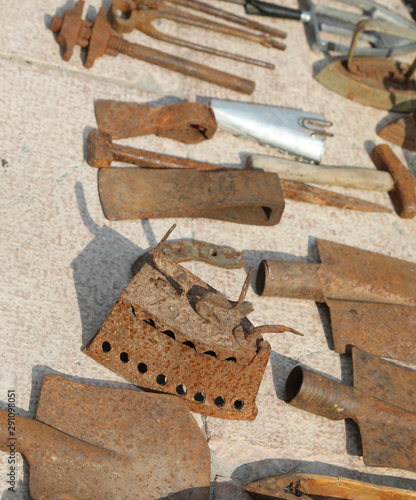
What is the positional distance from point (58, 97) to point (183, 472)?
1.70 metres

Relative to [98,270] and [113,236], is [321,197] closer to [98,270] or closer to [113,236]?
[113,236]

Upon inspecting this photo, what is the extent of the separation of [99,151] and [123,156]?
103 millimetres

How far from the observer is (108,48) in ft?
8.63

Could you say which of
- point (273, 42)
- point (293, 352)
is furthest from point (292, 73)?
point (293, 352)

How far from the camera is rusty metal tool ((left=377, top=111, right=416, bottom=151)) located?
293cm

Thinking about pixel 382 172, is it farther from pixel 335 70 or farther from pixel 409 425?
pixel 409 425

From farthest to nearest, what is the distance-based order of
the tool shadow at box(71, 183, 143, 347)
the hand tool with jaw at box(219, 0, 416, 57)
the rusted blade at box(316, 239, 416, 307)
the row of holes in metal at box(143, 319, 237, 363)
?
the hand tool with jaw at box(219, 0, 416, 57) < the rusted blade at box(316, 239, 416, 307) < the tool shadow at box(71, 183, 143, 347) < the row of holes in metal at box(143, 319, 237, 363)

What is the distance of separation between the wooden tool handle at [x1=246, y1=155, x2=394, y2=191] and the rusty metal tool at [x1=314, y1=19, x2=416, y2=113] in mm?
637

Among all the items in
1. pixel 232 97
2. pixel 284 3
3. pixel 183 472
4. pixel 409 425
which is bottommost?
pixel 183 472

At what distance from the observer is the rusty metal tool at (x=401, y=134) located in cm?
293

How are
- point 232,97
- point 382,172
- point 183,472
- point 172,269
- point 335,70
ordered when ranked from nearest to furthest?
point 183,472, point 172,269, point 382,172, point 232,97, point 335,70

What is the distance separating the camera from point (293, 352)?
6.68 ft

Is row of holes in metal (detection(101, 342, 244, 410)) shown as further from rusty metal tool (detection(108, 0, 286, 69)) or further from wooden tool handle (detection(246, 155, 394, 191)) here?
rusty metal tool (detection(108, 0, 286, 69))

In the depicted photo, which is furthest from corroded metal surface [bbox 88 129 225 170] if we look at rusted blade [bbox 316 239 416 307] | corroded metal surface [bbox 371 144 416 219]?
corroded metal surface [bbox 371 144 416 219]
